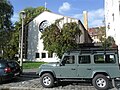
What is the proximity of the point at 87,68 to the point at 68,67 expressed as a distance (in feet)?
3.40

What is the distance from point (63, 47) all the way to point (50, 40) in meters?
1.94

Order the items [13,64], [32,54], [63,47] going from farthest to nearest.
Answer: [32,54] < [63,47] < [13,64]

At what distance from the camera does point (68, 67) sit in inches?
567

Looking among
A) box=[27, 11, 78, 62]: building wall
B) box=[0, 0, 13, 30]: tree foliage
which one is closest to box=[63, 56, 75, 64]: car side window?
box=[0, 0, 13, 30]: tree foliage

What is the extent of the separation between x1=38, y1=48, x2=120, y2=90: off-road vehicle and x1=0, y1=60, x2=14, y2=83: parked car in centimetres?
278

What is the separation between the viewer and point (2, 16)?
45.7 metres

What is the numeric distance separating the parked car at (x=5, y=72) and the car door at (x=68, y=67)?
12.9 feet

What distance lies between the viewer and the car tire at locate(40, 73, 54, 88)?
581 inches

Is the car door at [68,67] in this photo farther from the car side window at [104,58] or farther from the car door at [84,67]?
the car side window at [104,58]

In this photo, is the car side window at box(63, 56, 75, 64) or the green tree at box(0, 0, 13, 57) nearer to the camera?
the car side window at box(63, 56, 75, 64)

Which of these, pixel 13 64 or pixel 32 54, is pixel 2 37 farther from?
pixel 13 64

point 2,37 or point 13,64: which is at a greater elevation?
point 2,37

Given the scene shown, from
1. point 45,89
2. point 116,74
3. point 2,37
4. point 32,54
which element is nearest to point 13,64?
point 45,89

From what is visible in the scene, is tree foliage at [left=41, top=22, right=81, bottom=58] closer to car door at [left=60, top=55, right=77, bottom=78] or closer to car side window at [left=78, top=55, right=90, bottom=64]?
car door at [left=60, top=55, right=77, bottom=78]
